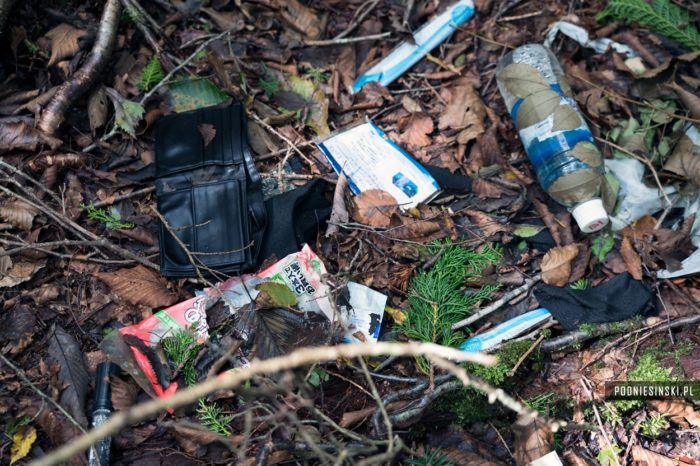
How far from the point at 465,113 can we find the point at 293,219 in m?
1.10

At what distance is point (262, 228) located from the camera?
2311mm

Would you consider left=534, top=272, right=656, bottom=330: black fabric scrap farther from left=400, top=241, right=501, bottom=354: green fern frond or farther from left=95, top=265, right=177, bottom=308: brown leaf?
left=95, top=265, right=177, bottom=308: brown leaf

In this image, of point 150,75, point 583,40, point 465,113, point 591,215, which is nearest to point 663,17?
point 583,40

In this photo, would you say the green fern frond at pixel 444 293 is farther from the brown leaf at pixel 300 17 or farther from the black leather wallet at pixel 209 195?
the brown leaf at pixel 300 17

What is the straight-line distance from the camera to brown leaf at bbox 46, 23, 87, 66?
247 centimetres

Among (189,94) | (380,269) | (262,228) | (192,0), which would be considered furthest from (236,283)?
(192,0)

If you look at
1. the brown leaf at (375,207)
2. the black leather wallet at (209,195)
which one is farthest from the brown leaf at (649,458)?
the black leather wallet at (209,195)

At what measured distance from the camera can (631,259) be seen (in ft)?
7.73

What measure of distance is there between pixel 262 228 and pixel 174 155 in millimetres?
529

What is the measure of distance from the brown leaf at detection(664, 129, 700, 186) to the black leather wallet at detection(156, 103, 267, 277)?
192 centimetres

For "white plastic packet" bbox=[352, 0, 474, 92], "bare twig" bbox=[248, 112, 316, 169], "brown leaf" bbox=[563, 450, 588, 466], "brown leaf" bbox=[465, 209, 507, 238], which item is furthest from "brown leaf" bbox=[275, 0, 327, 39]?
"brown leaf" bbox=[563, 450, 588, 466]

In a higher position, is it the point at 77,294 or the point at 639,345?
the point at 77,294

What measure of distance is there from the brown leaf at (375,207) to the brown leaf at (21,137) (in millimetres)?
1387

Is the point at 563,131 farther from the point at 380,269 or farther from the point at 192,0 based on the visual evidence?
the point at 192,0
